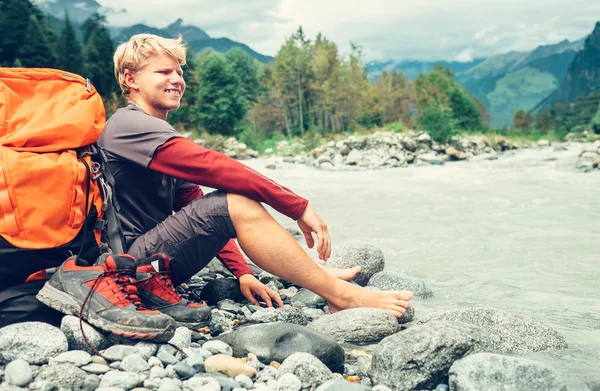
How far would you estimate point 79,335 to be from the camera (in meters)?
2.39

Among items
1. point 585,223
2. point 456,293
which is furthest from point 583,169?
point 456,293

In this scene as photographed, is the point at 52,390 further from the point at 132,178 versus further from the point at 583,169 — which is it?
the point at 583,169

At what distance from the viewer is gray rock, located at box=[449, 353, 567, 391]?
2.17 meters

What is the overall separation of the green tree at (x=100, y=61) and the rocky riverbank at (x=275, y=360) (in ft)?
125

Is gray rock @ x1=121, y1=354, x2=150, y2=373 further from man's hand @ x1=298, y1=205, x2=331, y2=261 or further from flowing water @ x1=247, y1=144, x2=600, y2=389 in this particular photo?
flowing water @ x1=247, y1=144, x2=600, y2=389

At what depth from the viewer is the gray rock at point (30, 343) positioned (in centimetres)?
225

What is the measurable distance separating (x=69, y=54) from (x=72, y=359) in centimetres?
4098

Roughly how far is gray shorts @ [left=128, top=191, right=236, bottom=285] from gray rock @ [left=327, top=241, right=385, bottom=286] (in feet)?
5.40

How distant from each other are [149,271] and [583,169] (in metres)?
14.5

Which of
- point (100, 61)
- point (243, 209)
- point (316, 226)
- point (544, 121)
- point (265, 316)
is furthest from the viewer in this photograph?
point (544, 121)

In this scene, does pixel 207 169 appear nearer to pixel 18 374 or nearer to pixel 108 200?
pixel 108 200

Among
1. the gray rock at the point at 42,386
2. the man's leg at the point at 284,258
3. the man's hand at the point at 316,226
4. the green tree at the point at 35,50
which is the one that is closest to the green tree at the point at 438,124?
the man's leg at the point at 284,258

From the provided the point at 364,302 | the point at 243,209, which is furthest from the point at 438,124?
the point at 243,209

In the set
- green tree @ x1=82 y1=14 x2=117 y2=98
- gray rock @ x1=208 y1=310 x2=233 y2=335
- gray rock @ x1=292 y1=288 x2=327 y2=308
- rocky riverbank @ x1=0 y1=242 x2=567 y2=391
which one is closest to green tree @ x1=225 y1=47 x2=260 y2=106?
green tree @ x1=82 y1=14 x2=117 y2=98
